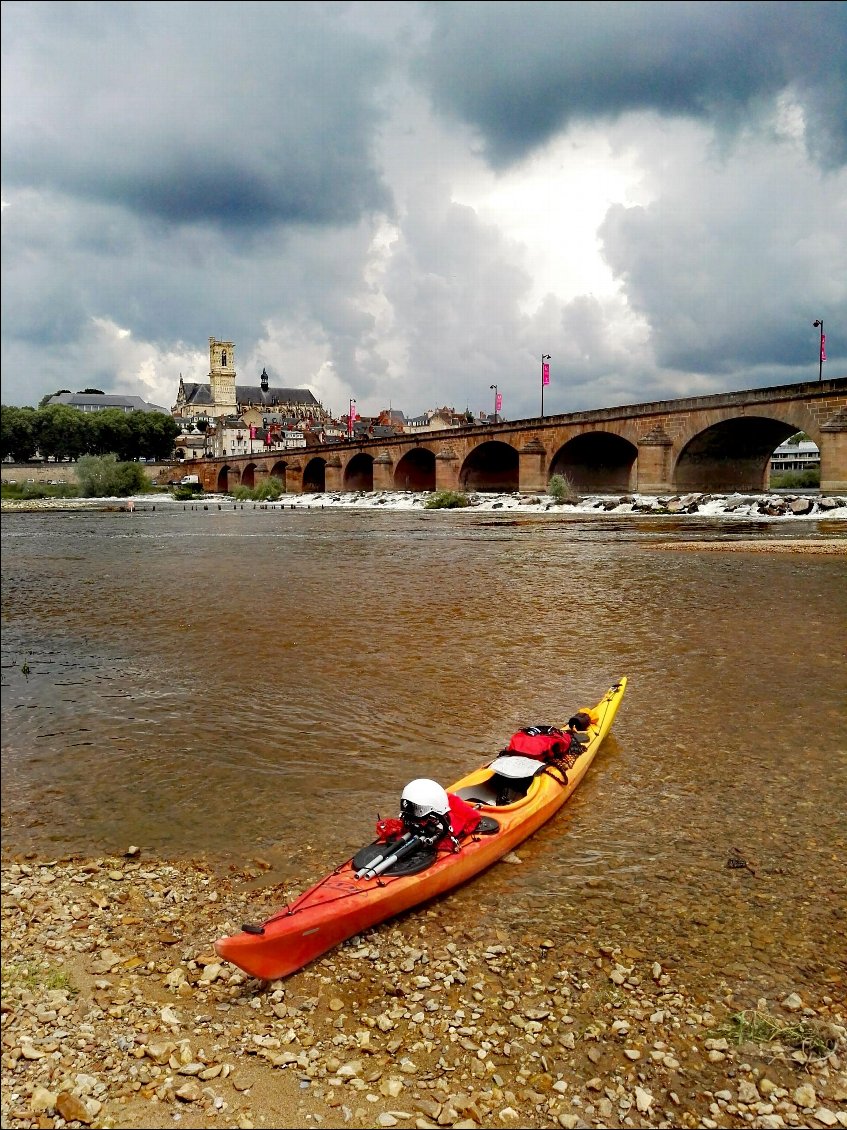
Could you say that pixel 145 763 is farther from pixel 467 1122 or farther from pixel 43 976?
pixel 467 1122

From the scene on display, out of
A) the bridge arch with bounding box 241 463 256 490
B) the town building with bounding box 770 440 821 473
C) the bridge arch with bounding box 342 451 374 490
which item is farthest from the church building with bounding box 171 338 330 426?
the town building with bounding box 770 440 821 473

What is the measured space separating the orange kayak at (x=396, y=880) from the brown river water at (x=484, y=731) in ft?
0.59

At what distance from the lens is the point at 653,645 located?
10.5m

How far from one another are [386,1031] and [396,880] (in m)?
0.89

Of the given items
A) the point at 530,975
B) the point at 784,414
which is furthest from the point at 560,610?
the point at 784,414

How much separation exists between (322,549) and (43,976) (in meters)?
21.3

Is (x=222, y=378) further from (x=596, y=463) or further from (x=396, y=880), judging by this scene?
(x=396, y=880)

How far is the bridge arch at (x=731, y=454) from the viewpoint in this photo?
40156mm

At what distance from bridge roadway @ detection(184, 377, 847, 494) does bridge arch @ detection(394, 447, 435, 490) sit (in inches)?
4.3

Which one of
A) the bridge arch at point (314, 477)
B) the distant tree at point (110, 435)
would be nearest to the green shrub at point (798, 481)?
the bridge arch at point (314, 477)

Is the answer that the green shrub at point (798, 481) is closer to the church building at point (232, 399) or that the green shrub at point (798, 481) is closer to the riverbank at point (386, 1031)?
the riverbank at point (386, 1031)

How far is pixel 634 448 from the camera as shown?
49.4m

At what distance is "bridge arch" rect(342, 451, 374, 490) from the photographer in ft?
245

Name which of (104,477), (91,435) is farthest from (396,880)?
(91,435)
